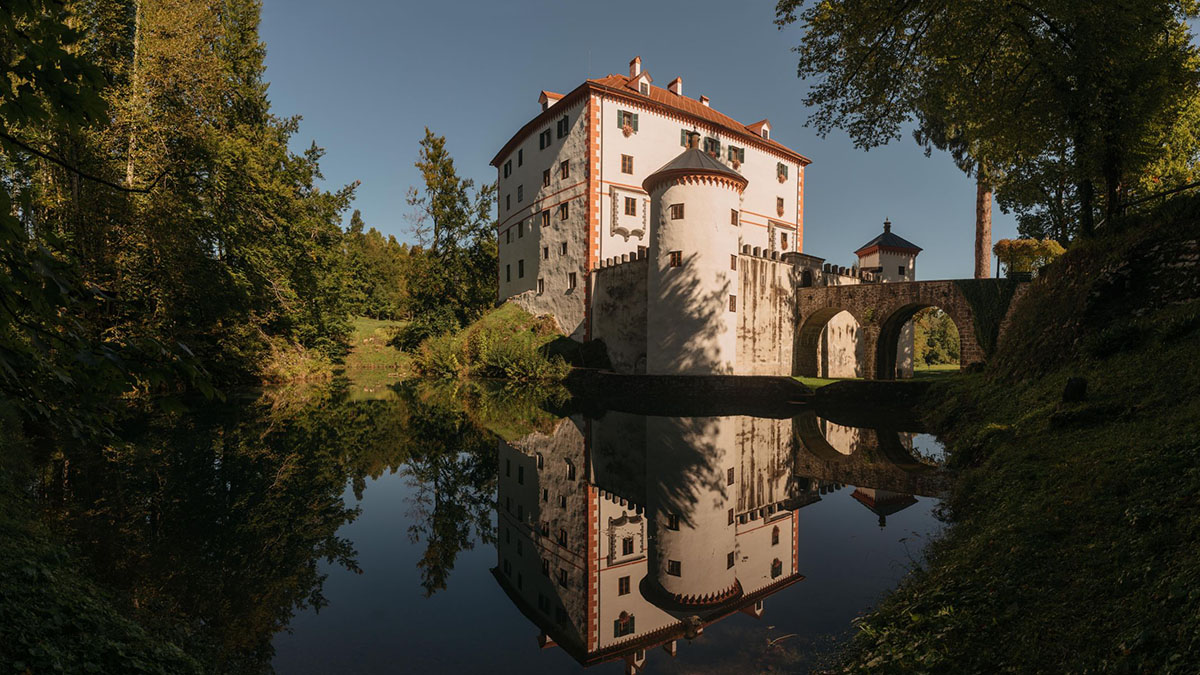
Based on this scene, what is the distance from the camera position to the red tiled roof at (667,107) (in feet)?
102

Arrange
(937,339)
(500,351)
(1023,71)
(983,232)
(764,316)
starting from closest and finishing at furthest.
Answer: (1023,71) < (764,316) < (983,232) < (500,351) < (937,339)

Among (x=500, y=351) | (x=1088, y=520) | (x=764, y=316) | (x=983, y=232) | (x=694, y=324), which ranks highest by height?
(x=983, y=232)

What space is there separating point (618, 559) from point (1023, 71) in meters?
15.5

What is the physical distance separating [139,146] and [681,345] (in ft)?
66.6

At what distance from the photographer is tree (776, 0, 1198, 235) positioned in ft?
36.2

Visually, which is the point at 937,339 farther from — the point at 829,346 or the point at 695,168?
the point at 695,168

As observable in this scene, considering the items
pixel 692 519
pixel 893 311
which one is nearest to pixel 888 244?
pixel 893 311

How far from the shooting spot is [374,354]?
3994 cm

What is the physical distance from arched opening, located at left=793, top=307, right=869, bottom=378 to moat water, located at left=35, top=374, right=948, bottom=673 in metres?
13.1

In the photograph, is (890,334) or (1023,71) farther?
(890,334)

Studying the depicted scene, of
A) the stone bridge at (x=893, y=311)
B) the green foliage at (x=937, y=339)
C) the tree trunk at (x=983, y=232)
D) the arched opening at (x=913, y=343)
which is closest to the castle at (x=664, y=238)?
the arched opening at (x=913, y=343)

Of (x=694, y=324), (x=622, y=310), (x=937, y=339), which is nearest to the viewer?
(x=694, y=324)

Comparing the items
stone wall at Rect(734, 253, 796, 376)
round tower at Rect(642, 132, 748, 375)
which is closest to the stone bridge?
stone wall at Rect(734, 253, 796, 376)

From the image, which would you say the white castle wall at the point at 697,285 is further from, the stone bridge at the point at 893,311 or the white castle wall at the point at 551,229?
the white castle wall at the point at 551,229
